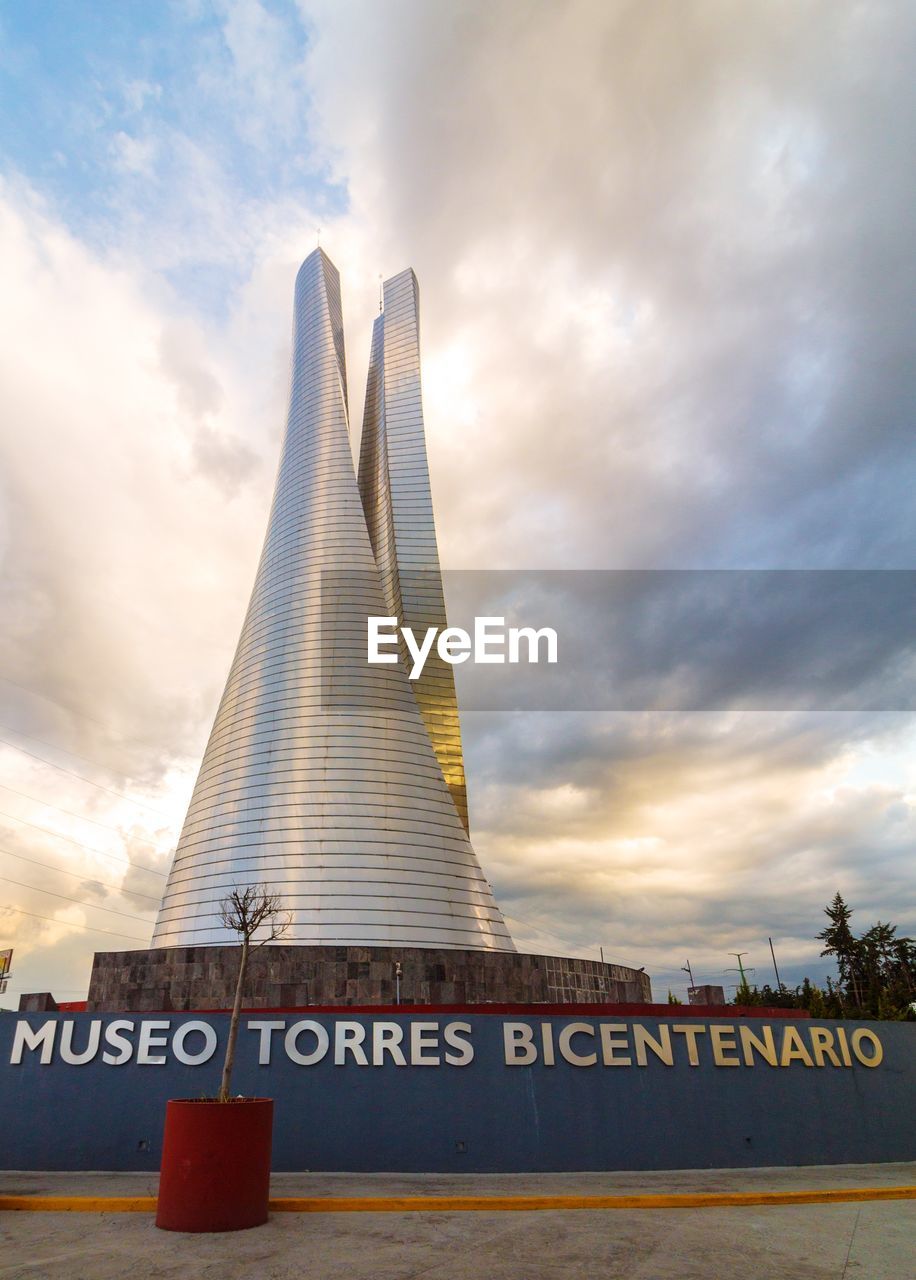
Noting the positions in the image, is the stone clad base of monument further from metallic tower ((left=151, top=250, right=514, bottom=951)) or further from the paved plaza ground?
the paved plaza ground

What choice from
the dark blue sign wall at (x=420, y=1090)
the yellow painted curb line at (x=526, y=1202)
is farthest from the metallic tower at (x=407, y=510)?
the yellow painted curb line at (x=526, y=1202)

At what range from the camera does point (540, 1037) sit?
13500 millimetres

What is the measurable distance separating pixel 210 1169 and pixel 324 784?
22.6 meters

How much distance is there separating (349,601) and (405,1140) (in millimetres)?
25722

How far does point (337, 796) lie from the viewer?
30.8 meters

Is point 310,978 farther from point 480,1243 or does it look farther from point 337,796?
point 480,1243

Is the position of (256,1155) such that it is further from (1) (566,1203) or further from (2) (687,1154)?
(2) (687,1154)

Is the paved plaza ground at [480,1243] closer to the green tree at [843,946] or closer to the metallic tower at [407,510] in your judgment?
the metallic tower at [407,510]

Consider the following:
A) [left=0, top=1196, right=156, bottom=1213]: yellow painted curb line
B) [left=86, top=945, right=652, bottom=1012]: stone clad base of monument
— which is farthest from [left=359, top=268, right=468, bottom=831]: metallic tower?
[left=0, top=1196, right=156, bottom=1213]: yellow painted curb line

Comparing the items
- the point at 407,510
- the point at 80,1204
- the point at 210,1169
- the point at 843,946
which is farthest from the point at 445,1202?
the point at 843,946

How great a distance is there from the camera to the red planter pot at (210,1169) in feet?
27.8

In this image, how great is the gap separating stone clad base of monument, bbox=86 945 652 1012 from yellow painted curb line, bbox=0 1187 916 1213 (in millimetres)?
13102

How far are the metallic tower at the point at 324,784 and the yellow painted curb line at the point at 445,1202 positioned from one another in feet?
56.6

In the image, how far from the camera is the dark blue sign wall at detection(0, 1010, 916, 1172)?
1286 centimetres
